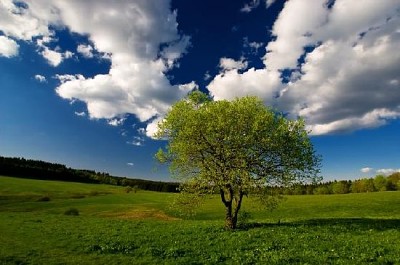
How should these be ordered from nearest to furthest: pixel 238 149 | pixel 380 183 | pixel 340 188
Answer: pixel 238 149, pixel 380 183, pixel 340 188

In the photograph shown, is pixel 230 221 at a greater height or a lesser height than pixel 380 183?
lesser

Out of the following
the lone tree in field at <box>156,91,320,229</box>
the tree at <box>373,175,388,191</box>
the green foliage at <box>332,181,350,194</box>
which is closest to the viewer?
the lone tree in field at <box>156,91,320,229</box>

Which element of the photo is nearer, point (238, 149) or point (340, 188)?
point (238, 149)

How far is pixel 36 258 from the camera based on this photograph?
2536 cm

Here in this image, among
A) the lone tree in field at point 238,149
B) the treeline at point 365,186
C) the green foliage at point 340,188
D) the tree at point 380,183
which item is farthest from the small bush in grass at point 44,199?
the tree at point 380,183

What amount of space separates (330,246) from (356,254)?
3.05 m

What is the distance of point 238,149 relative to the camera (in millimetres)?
35906

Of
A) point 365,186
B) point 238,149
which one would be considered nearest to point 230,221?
point 238,149

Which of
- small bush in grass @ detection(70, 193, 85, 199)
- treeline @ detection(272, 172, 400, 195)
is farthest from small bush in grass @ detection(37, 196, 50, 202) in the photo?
treeline @ detection(272, 172, 400, 195)

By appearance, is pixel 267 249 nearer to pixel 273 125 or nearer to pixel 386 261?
pixel 386 261

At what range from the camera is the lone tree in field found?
35.8 meters

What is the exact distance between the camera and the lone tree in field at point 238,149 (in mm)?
35781

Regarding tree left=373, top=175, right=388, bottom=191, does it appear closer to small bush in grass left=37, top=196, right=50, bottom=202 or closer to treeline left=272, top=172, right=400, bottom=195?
treeline left=272, top=172, right=400, bottom=195

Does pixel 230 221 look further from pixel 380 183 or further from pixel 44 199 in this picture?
pixel 380 183
